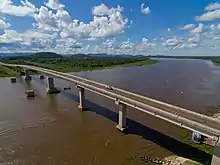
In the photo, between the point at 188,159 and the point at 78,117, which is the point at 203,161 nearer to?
the point at 188,159

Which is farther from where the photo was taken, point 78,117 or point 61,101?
point 61,101

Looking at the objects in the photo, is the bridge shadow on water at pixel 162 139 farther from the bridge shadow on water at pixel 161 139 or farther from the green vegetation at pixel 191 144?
the green vegetation at pixel 191 144

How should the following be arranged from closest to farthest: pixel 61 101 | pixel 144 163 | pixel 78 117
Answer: pixel 144 163
pixel 78 117
pixel 61 101

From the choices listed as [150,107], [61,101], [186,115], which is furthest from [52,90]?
[186,115]

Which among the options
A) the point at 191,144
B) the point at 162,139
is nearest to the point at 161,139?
the point at 162,139

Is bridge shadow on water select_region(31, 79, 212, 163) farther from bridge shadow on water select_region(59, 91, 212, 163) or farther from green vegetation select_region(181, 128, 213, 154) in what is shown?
green vegetation select_region(181, 128, 213, 154)

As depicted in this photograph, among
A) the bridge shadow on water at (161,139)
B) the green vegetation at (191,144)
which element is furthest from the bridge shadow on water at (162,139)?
the green vegetation at (191,144)

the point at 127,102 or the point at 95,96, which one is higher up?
the point at 127,102

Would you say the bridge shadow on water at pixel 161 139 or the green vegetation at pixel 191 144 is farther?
the green vegetation at pixel 191 144

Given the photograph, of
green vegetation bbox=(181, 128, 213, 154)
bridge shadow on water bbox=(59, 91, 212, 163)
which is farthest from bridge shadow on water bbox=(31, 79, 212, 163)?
green vegetation bbox=(181, 128, 213, 154)

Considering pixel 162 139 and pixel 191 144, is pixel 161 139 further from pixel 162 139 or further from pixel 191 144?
pixel 191 144

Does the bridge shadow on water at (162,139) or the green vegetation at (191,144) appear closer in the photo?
the bridge shadow on water at (162,139)
